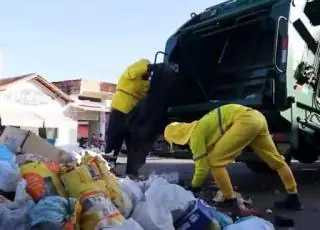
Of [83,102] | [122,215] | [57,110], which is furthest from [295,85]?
[83,102]

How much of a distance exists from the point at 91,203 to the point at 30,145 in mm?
1464

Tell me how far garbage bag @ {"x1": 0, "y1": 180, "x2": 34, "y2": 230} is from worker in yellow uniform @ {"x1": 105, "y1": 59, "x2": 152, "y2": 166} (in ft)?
8.96

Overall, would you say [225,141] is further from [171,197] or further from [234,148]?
[171,197]

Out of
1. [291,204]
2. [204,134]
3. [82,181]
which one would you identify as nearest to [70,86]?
[204,134]

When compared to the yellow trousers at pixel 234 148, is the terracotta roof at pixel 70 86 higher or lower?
A: higher

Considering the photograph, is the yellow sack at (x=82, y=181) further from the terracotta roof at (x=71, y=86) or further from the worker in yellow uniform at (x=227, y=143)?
the terracotta roof at (x=71, y=86)

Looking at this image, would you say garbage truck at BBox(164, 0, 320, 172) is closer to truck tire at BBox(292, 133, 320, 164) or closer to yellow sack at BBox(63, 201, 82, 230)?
truck tire at BBox(292, 133, 320, 164)

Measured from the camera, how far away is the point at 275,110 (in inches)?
178

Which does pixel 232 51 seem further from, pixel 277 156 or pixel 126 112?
pixel 277 156

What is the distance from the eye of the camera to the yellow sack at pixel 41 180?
2.56 meters

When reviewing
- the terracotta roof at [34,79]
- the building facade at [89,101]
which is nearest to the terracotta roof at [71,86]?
the building facade at [89,101]

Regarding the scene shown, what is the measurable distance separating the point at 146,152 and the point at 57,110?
19309 mm

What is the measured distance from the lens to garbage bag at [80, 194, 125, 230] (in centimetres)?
226

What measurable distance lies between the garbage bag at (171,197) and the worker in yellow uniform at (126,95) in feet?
8.46
